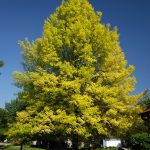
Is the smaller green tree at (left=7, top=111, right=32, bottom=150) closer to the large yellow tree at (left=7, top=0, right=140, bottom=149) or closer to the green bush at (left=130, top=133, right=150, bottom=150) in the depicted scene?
the large yellow tree at (left=7, top=0, right=140, bottom=149)

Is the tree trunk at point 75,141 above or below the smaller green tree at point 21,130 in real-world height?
below

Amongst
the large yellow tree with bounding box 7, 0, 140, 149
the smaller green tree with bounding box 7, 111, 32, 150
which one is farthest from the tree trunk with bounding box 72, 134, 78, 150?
the smaller green tree with bounding box 7, 111, 32, 150

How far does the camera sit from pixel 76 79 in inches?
924

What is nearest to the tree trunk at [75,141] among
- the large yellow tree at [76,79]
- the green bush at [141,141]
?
the large yellow tree at [76,79]

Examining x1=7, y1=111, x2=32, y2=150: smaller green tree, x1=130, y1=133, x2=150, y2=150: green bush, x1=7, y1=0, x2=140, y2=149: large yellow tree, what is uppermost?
x1=7, y1=0, x2=140, y2=149: large yellow tree

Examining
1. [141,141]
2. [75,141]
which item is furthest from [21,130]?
[141,141]

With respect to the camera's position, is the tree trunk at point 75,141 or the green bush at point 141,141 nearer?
the green bush at point 141,141

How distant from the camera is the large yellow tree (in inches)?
906

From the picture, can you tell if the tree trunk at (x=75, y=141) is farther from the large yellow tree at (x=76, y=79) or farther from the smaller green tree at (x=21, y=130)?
the smaller green tree at (x=21, y=130)

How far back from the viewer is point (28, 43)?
2761cm

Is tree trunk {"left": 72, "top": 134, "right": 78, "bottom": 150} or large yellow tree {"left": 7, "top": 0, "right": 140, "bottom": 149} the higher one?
large yellow tree {"left": 7, "top": 0, "right": 140, "bottom": 149}

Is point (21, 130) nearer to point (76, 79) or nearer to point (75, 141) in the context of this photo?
point (75, 141)

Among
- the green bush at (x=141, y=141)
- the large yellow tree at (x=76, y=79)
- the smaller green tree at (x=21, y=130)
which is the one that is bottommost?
the green bush at (x=141, y=141)

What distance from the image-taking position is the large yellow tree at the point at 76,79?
23.0 meters
